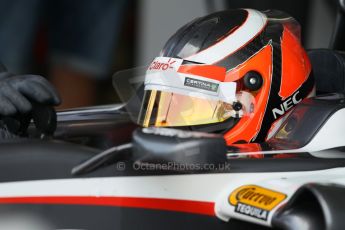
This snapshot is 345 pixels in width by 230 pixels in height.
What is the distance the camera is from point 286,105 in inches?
98.7

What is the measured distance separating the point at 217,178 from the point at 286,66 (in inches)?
25.6

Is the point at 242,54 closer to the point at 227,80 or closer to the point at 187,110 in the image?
the point at 227,80

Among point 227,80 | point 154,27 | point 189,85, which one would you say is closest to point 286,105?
point 227,80

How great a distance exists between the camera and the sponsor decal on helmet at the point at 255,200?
1.92 meters

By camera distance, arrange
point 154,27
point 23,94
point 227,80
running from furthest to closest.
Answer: point 154,27 < point 227,80 < point 23,94

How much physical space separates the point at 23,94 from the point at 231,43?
2.03 feet

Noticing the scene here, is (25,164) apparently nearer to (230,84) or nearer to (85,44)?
(230,84)

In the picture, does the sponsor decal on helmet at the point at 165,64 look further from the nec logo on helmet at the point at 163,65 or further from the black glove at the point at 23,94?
the black glove at the point at 23,94

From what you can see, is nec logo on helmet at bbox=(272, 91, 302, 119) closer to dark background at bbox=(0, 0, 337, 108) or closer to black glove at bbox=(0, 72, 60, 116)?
black glove at bbox=(0, 72, 60, 116)

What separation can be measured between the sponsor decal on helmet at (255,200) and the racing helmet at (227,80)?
1.46 ft

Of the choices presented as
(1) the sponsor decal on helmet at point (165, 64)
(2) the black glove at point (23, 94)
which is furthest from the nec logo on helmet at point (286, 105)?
(2) the black glove at point (23, 94)

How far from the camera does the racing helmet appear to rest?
243 cm

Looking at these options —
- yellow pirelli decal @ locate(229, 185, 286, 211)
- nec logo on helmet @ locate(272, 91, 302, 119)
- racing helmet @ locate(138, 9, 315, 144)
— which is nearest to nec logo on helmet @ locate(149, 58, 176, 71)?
racing helmet @ locate(138, 9, 315, 144)

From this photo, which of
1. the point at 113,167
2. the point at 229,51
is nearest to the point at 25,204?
the point at 113,167
